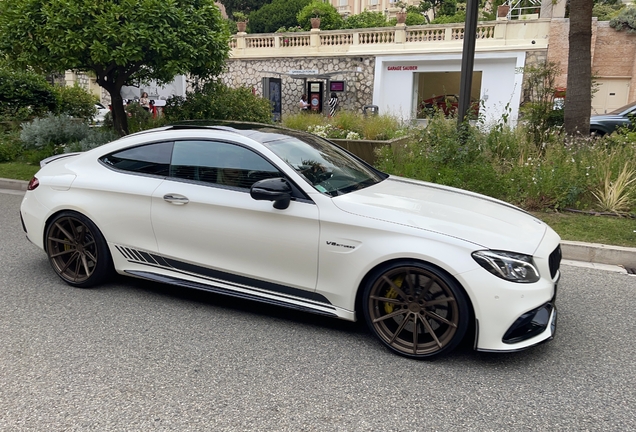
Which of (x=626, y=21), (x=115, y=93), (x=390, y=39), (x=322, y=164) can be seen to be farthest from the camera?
(x=390, y=39)

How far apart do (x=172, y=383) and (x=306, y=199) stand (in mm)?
1628

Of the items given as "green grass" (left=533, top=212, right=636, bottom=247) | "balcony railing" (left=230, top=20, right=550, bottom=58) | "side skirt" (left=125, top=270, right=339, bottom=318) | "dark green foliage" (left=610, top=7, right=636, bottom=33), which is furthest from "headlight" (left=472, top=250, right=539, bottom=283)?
"dark green foliage" (left=610, top=7, right=636, bottom=33)

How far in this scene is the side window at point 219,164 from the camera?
14.0 feet

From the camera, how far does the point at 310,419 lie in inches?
118

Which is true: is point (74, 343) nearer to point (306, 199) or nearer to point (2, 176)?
point (306, 199)

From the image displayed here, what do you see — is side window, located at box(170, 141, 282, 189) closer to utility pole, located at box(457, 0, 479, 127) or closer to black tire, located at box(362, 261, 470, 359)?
black tire, located at box(362, 261, 470, 359)

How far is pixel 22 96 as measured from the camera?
14.7 meters

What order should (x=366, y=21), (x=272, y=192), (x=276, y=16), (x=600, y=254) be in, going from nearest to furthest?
(x=272, y=192)
(x=600, y=254)
(x=366, y=21)
(x=276, y=16)

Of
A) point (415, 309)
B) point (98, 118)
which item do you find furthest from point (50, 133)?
point (415, 309)

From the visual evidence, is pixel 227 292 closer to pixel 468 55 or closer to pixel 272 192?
pixel 272 192

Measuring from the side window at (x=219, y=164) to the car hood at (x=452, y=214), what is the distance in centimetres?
76

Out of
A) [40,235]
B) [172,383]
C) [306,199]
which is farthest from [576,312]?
[40,235]

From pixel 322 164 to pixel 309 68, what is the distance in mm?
26906

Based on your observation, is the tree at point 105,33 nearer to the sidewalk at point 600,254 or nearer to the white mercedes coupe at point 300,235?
the white mercedes coupe at point 300,235
